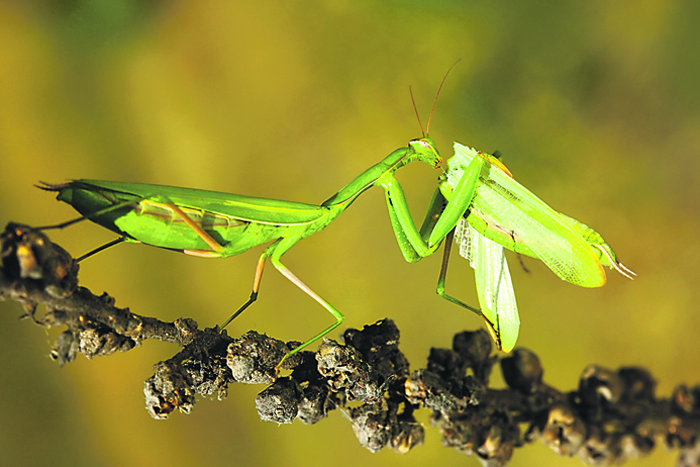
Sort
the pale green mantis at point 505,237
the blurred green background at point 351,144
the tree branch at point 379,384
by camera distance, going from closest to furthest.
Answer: the tree branch at point 379,384 < the pale green mantis at point 505,237 < the blurred green background at point 351,144

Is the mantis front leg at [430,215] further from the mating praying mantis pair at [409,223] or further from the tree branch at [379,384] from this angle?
the tree branch at [379,384]

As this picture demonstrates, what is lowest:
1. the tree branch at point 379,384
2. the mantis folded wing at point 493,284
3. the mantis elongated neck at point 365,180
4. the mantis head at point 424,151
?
the tree branch at point 379,384

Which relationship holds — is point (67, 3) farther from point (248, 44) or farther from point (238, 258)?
point (238, 258)

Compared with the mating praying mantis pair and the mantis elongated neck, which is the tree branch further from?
the mantis elongated neck

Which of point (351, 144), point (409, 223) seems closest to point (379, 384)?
point (409, 223)

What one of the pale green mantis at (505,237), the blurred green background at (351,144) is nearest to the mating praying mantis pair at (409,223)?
the pale green mantis at (505,237)

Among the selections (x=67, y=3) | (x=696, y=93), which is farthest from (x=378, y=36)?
(x=696, y=93)

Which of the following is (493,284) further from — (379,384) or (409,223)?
(379,384)

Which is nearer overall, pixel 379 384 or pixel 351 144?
pixel 379 384
